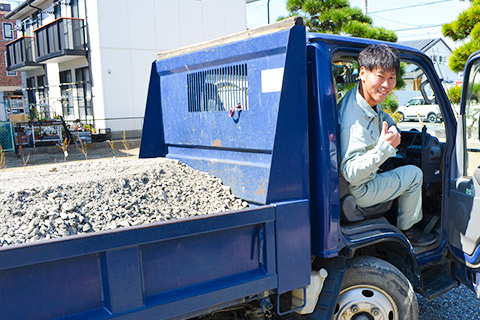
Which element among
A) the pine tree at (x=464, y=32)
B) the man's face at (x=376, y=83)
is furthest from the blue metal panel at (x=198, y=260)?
the pine tree at (x=464, y=32)

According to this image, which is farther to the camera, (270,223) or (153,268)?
(270,223)

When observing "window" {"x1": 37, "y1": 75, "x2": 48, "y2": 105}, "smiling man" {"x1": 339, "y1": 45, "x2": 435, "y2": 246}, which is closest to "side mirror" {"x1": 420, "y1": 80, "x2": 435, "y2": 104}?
"smiling man" {"x1": 339, "y1": 45, "x2": 435, "y2": 246}

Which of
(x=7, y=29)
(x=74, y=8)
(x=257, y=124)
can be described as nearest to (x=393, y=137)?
(x=257, y=124)

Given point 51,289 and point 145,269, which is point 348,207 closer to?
point 145,269

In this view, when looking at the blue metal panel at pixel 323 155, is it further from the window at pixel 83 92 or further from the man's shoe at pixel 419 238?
the window at pixel 83 92

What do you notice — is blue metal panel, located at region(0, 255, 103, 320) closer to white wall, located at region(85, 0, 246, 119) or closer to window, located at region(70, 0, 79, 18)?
white wall, located at region(85, 0, 246, 119)

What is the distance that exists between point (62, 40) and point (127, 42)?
3.51 m

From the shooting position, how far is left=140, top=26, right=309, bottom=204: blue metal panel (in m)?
2.54

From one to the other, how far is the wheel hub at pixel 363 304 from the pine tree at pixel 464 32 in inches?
334

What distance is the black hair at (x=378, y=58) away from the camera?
9.18 feet

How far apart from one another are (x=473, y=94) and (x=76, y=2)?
845 inches

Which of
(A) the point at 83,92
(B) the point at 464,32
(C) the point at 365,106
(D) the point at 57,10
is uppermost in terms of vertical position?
(D) the point at 57,10

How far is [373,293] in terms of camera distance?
2.90 metres

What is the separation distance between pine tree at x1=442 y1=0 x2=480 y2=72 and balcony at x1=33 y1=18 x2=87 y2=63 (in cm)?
1586
